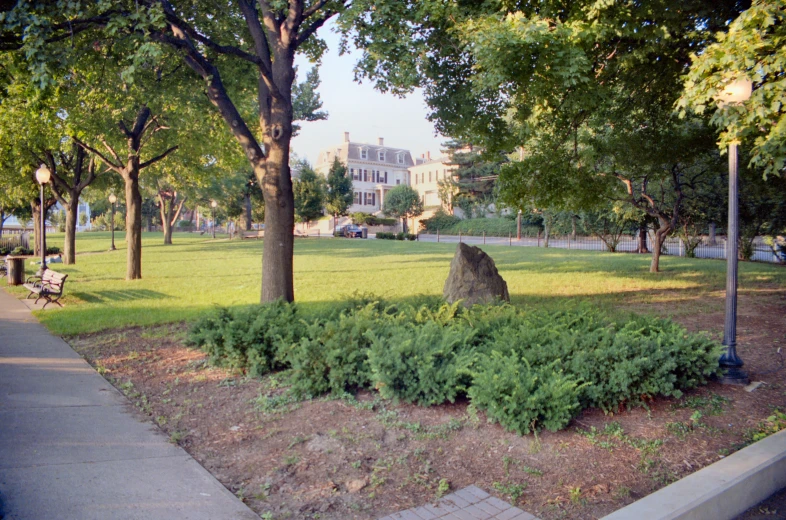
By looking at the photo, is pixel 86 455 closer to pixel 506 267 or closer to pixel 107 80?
pixel 107 80

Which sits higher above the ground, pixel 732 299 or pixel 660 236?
pixel 660 236

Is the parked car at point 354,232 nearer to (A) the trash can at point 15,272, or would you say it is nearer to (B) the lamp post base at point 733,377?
(A) the trash can at point 15,272

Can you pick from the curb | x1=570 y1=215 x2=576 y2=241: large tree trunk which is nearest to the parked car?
x1=570 y1=215 x2=576 y2=241: large tree trunk

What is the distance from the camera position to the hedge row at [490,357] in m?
4.71

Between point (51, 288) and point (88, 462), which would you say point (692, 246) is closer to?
point (51, 288)

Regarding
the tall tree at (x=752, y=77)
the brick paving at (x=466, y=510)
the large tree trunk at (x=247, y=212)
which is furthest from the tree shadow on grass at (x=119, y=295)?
the large tree trunk at (x=247, y=212)

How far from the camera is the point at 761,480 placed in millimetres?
3922

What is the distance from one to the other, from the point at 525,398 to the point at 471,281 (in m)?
5.50

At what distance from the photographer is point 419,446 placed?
4629 mm

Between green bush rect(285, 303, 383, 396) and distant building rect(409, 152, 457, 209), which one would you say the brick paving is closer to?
green bush rect(285, 303, 383, 396)

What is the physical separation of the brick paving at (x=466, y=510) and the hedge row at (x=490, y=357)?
94cm

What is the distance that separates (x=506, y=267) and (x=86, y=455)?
60.0ft

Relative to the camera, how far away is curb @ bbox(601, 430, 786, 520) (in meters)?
3.38

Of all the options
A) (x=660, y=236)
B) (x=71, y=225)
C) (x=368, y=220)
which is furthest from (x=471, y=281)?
(x=368, y=220)
